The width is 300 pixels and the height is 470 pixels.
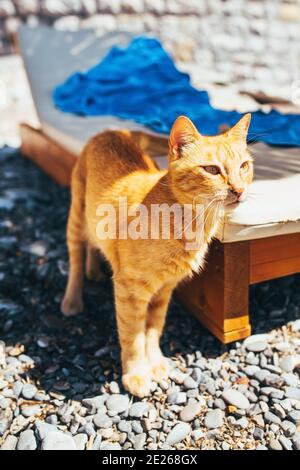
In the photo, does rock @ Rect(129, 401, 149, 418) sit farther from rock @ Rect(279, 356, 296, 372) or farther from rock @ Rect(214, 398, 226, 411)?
rock @ Rect(279, 356, 296, 372)

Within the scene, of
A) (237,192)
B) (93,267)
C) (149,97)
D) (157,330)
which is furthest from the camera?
(149,97)

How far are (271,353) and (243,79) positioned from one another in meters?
6.54

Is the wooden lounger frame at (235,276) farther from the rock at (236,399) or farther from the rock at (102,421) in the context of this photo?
the rock at (102,421)

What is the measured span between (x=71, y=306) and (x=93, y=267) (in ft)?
1.15

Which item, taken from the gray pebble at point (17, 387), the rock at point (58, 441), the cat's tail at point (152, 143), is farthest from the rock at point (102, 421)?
the cat's tail at point (152, 143)

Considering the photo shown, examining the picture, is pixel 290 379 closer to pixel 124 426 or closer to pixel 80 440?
pixel 124 426

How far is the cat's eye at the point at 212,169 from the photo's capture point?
1633mm

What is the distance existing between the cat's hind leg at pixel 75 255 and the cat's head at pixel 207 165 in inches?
32.4

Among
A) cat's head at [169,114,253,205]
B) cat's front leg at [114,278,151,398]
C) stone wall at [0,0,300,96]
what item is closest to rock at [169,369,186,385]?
cat's front leg at [114,278,151,398]

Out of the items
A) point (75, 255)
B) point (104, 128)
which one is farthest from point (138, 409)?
point (104, 128)

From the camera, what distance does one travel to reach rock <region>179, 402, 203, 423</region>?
183 cm

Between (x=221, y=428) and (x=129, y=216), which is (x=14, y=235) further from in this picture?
(x=221, y=428)

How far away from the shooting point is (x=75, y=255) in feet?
8.13

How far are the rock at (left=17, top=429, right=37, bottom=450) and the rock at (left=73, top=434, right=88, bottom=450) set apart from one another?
6.2 inches
